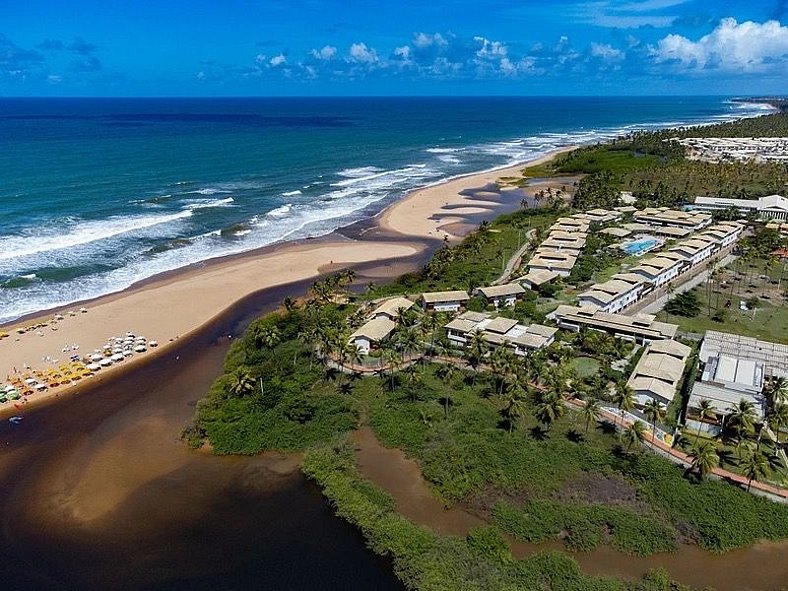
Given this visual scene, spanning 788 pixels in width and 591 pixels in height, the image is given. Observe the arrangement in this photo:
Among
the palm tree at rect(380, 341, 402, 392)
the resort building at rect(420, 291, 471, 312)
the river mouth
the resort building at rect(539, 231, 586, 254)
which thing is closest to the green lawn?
the resort building at rect(420, 291, 471, 312)

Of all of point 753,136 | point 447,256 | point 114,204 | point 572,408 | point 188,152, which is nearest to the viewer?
point 572,408

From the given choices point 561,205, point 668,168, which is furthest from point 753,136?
point 561,205

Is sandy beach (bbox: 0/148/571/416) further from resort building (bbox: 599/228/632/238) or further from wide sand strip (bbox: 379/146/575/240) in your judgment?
resort building (bbox: 599/228/632/238)

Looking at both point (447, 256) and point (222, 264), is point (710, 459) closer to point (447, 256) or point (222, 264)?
point (447, 256)

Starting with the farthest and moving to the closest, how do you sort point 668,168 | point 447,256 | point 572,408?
point 668,168 → point 447,256 → point 572,408

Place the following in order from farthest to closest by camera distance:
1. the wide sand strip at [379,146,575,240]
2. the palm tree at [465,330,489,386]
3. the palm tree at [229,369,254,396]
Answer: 1. the wide sand strip at [379,146,575,240]
2. the palm tree at [465,330,489,386]
3. the palm tree at [229,369,254,396]

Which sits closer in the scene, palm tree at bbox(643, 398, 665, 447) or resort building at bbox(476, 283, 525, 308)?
palm tree at bbox(643, 398, 665, 447)

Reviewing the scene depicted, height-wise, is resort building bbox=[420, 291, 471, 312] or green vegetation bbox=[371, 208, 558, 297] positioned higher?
resort building bbox=[420, 291, 471, 312]

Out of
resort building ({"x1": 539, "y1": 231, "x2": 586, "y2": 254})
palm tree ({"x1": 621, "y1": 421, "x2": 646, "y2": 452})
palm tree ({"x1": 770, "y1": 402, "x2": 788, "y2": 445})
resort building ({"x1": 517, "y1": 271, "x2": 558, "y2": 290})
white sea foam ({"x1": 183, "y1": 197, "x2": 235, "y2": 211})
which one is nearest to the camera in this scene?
palm tree ({"x1": 770, "y1": 402, "x2": 788, "y2": 445})
